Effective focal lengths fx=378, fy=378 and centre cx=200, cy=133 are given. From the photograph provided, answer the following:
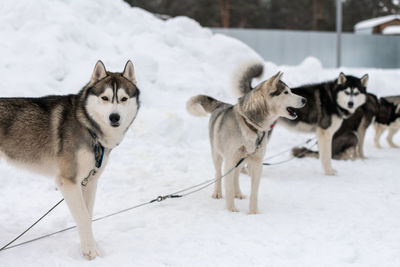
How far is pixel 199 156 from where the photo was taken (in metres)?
6.00

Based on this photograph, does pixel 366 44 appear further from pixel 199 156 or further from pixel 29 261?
pixel 29 261

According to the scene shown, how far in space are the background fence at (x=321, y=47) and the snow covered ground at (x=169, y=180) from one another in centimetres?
597

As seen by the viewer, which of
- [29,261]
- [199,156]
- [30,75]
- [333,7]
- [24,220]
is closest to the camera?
[29,261]

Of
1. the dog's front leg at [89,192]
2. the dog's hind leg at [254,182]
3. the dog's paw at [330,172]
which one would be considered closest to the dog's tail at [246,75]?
the dog's hind leg at [254,182]

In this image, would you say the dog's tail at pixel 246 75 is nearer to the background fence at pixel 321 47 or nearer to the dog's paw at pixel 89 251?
the dog's paw at pixel 89 251

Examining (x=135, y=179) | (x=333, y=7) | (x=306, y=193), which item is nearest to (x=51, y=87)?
(x=135, y=179)

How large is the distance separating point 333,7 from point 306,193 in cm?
2476

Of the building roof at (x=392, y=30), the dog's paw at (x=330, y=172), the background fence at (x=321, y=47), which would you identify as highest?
the building roof at (x=392, y=30)

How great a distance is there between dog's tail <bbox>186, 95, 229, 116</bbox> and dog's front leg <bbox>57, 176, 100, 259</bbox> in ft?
6.92

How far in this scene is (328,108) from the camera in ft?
17.9

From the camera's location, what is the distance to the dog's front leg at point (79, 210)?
8.43 feet

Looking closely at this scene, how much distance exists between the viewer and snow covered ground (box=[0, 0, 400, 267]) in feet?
9.18

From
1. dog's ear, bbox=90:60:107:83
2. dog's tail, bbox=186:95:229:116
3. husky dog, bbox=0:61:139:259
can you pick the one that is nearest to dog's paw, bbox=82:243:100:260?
husky dog, bbox=0:61:139:259

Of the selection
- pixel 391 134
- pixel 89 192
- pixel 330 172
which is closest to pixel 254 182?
pixel 89 192
